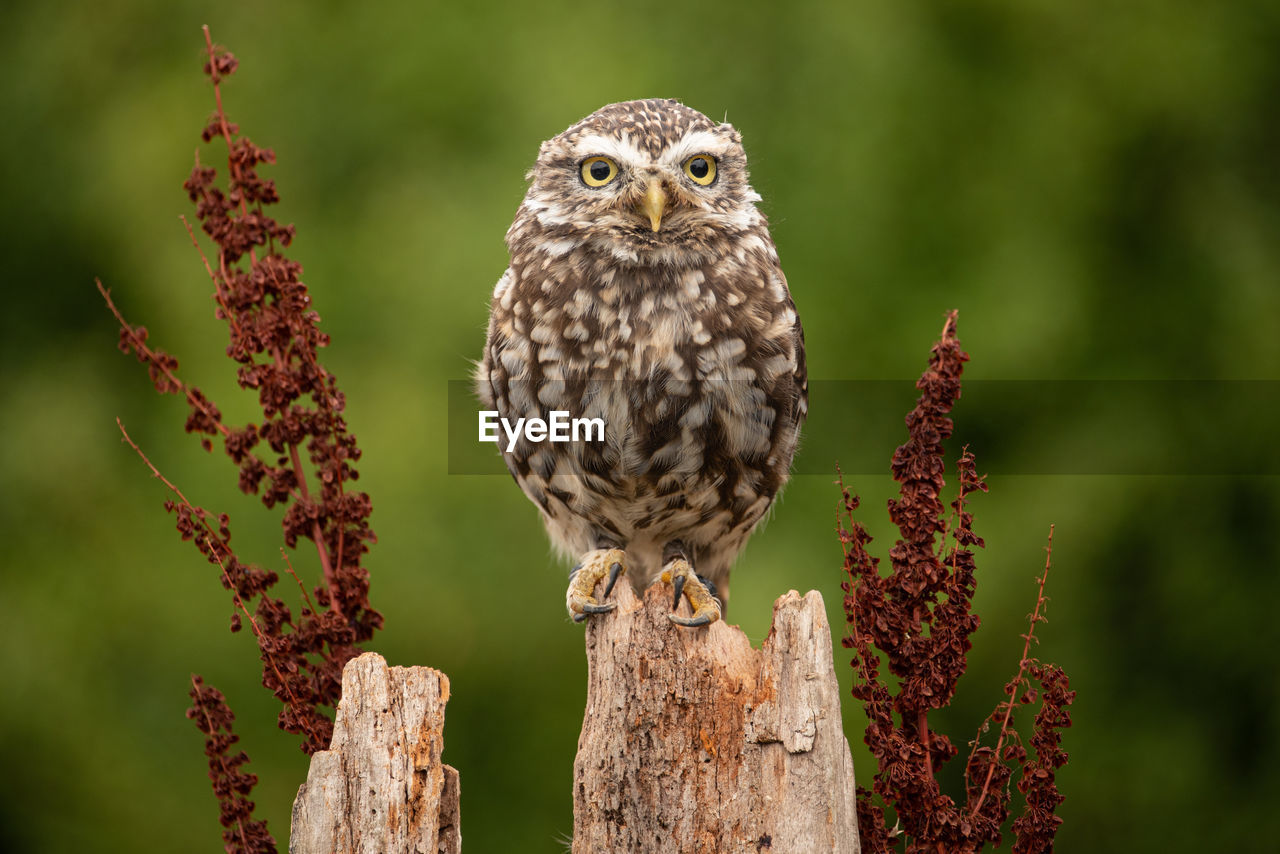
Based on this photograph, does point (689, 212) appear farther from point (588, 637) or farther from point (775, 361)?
point (588, 637)

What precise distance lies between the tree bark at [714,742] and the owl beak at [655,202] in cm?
65

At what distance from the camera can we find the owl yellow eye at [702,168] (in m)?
2.21

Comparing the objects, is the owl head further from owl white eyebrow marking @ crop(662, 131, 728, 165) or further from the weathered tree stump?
the weathered tree stump

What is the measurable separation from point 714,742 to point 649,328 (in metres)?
0.75

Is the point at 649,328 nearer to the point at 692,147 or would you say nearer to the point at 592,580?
the point at 692,147

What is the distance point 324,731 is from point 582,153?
45.0 inches

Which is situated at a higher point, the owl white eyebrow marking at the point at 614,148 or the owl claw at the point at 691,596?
the owl white eyebrow marking at the point at 614,148

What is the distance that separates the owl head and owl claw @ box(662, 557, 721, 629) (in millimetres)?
592

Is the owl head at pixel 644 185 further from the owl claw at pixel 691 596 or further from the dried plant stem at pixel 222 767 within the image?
the dried plant stem at pixel 222 767

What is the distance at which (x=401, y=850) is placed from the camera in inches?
76.3

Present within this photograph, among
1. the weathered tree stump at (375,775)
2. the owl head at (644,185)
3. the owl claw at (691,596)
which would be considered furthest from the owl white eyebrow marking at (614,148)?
the weathered tree stump at (375,775)

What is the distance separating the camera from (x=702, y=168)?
2244 mm

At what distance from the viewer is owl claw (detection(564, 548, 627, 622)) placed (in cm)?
228

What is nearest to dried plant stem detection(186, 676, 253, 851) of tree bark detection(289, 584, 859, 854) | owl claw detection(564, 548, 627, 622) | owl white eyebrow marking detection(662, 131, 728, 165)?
tree bark detection(289, 584, 859, 854)
